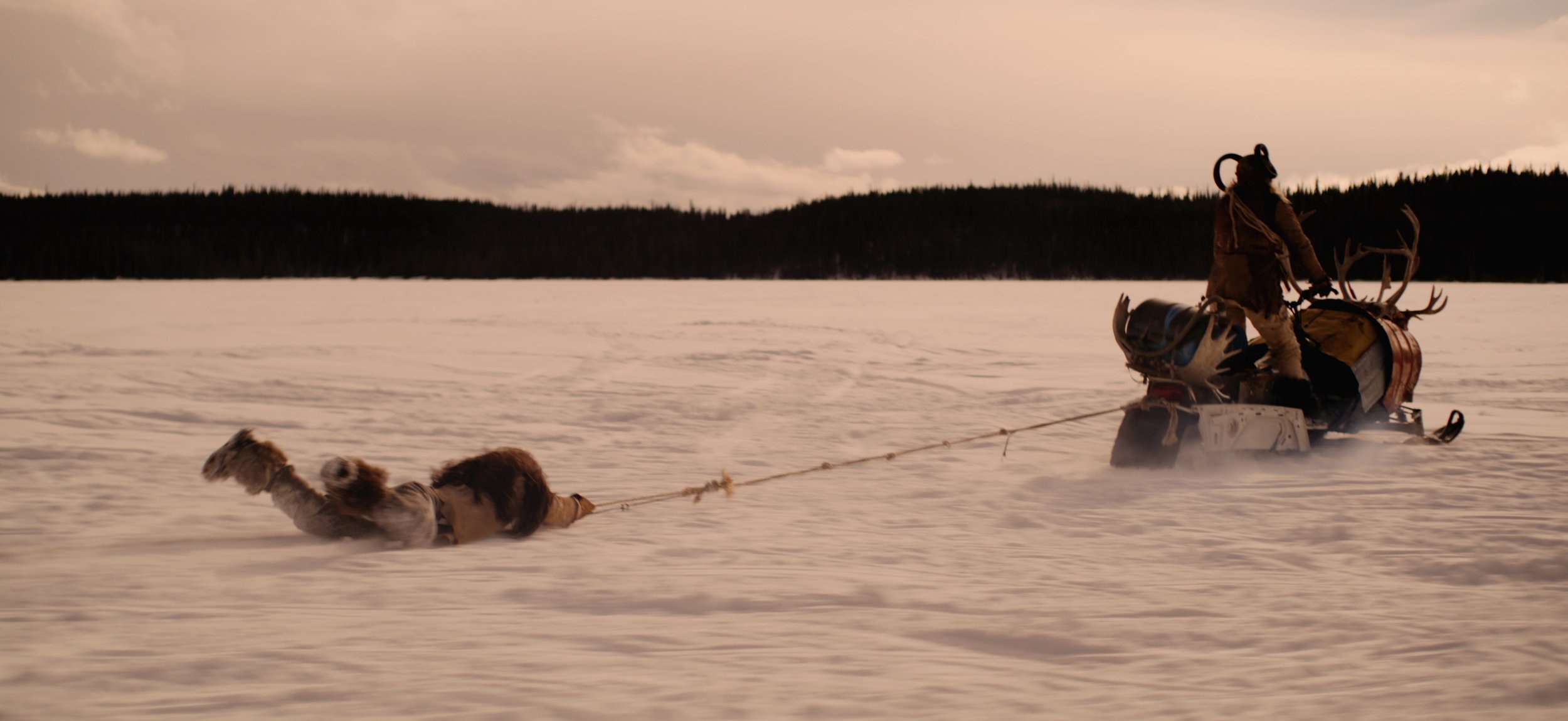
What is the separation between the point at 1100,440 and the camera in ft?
26.4

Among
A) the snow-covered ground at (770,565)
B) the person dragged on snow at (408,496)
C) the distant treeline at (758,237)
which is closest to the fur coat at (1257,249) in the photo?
the snow-covered ground at (770,565)

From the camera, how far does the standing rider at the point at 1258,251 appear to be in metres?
6.70

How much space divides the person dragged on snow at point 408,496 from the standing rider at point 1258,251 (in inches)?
160

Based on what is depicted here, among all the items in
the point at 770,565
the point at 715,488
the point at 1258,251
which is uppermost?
the point at 1258,251

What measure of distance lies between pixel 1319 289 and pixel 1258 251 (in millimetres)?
631

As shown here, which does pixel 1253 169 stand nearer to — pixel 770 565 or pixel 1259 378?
pixel 1259 378

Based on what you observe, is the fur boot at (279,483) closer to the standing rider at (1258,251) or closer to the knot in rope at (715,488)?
the knot in rope at (715,488)

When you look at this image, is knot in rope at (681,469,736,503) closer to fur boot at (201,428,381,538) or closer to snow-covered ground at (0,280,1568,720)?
snow-covered ground at (0,280,1568,720)

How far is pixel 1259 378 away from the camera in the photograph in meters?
7.10

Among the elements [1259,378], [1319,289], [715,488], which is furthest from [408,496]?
[1319,289]

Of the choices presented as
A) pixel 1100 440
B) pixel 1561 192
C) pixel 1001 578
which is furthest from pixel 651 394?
pixel 1561 192

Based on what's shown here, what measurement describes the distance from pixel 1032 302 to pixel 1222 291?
16220 mm

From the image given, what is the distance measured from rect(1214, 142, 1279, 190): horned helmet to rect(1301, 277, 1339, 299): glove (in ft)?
2.50

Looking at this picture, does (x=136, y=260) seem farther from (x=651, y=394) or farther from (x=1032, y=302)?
(x=651, y=394)
